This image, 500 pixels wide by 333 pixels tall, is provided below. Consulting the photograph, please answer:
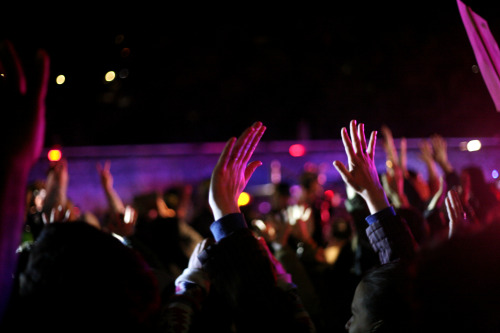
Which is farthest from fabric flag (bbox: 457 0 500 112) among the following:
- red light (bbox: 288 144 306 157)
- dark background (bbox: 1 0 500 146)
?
red light (bbox: 288 144 306 157)

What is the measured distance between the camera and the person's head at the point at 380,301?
1.24 metres

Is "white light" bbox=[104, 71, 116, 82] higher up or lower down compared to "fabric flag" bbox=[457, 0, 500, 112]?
higher up

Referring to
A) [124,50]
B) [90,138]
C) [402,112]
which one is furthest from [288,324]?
[90,138]

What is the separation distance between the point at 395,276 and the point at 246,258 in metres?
0.50

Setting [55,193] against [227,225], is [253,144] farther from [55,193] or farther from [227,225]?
[55,193]

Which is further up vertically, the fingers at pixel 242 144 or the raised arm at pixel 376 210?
the fingers at pixel 242 144

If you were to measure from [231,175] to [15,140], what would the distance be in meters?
0.71

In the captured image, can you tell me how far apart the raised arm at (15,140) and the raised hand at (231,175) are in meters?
0.58

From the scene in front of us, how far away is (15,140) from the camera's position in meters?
0.91

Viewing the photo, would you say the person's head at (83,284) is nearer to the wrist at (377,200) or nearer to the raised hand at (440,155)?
the wrist at (377,200)

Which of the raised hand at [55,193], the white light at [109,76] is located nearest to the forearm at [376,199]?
the raised hand at [55,193]

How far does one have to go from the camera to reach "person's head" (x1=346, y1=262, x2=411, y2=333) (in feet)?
4.08

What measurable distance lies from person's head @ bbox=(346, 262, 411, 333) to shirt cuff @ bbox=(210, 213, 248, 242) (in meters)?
0.48

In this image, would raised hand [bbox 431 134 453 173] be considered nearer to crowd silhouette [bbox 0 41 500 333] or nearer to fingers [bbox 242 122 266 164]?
crowd silhouette [bbox 0 41 500 333]
